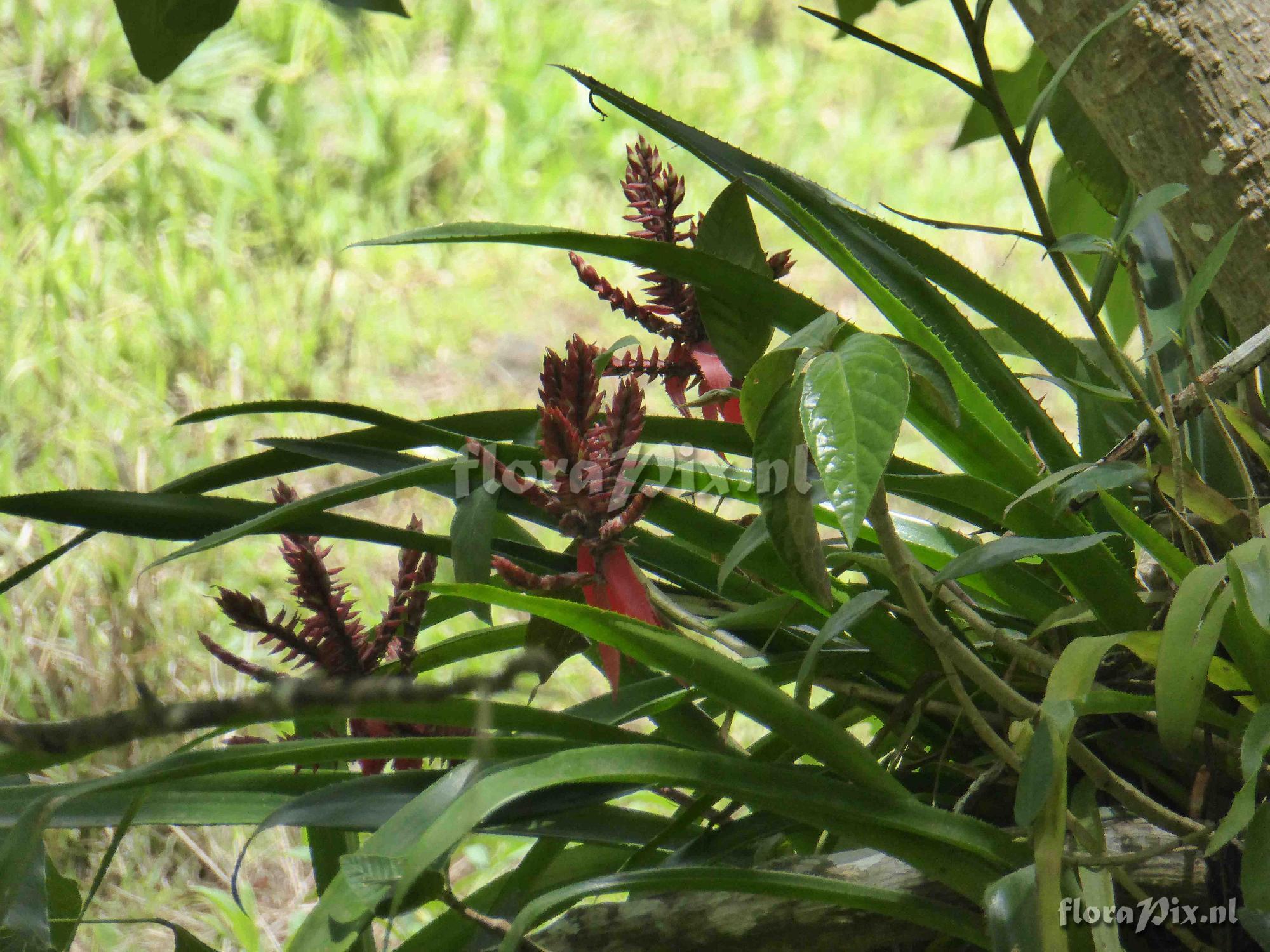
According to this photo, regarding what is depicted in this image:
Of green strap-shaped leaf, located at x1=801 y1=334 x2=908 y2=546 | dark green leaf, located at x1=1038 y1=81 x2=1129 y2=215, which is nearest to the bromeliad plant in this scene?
green strap-shaped leaf, located at x1=801 y1=334 x2=908 y2=546

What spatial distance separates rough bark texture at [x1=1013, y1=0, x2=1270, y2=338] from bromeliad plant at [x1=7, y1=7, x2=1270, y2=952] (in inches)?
1.6

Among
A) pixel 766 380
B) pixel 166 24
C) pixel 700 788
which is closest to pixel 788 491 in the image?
pixel 766 380

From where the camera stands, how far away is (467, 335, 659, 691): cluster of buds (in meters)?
0.46

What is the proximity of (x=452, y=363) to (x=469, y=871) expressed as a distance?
946 mm

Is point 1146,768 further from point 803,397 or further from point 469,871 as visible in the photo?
point 469,871

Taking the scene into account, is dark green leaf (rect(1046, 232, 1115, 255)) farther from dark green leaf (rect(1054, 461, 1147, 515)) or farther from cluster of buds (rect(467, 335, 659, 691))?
cluster of buds (rect(467, 335, 659, 691))

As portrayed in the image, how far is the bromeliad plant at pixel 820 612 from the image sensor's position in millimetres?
454

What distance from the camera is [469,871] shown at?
49.8 inches

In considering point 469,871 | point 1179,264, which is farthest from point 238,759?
point 469,871

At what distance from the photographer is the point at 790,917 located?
1.94 feet

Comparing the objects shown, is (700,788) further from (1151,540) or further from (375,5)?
(375,5)

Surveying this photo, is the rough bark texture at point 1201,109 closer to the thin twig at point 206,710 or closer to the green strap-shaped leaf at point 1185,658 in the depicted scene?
the green strap-shaped leaf at point 1185,658

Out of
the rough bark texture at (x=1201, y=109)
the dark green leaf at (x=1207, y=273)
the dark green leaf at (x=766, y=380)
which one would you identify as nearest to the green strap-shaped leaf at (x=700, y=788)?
the dark green leaf at (x=766, y=380)

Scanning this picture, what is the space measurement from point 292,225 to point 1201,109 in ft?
5.62
